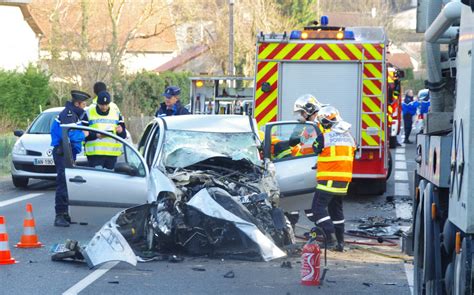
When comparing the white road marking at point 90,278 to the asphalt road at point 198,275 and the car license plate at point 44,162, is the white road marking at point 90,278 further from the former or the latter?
the car license plate at point 44,162

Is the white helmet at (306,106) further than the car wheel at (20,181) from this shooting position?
No

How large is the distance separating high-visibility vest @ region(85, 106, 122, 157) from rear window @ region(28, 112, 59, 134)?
528cm

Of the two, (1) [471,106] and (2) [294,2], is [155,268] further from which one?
(2) [294,2]

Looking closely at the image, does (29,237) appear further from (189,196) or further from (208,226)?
(208,226)

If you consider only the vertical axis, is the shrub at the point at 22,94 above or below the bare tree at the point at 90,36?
below

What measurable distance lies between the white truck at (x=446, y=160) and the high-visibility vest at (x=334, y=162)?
3353mm

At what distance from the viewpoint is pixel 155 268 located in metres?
10.0

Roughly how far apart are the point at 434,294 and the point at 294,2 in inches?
2124

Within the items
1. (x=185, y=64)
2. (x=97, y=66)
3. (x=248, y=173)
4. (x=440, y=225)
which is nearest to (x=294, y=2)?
(x=185, y=64)

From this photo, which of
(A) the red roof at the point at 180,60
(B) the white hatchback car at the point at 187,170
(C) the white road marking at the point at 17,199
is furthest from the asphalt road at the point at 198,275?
(A) the red roof at the point at 180,60

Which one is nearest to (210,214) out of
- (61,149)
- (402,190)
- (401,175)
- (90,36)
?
(61,149)

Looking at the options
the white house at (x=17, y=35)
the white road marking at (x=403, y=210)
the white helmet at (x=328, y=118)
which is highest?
the white house at (x=17, y=35)

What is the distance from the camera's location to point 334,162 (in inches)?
444

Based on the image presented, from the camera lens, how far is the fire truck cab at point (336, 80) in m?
16.3
